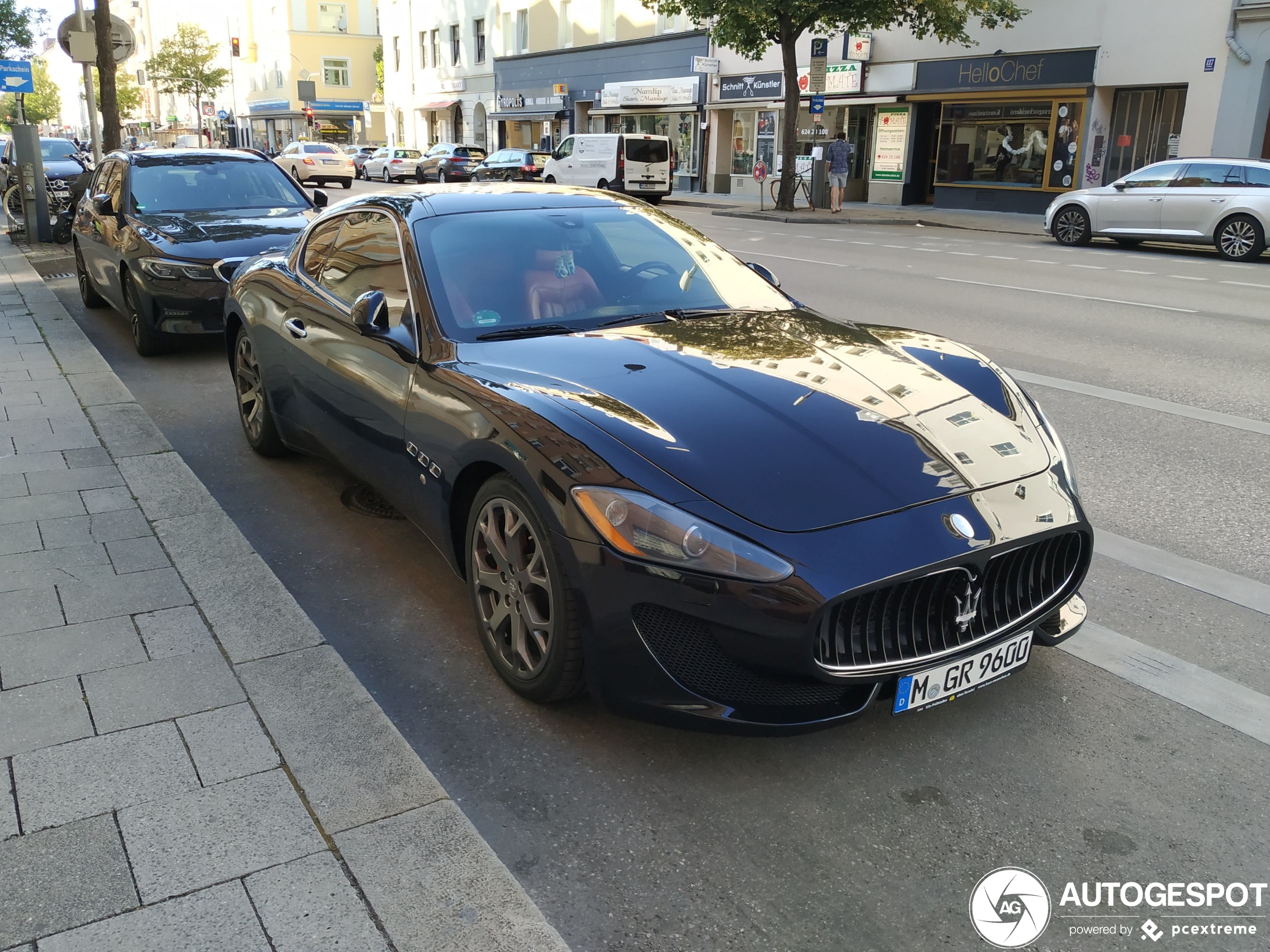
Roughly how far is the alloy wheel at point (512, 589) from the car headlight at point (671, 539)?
0.93 feet

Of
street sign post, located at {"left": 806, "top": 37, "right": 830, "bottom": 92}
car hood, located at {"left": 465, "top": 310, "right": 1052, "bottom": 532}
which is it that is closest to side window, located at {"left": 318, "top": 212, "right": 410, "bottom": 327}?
car hood, located at {"left": 465, "top": 310, "right": 1052, "bottom": 532}

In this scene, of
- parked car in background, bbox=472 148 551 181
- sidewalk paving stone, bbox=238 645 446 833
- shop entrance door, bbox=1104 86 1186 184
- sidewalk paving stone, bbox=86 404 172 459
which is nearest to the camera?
sidewalk paving stone, bbox=238 645 446 833

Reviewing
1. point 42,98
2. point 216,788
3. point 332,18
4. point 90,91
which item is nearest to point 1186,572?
point 216,788

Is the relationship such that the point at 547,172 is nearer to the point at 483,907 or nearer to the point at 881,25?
the point at 881,25

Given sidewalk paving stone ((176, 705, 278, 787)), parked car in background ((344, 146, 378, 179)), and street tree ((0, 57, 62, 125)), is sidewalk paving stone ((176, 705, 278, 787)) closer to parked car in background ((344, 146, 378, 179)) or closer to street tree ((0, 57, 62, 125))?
parked car in background ((344, 146, 378, 179))

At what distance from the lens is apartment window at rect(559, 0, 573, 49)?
147ft

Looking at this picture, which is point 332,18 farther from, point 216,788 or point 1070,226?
point 216,788

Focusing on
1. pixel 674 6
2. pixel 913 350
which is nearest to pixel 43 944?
pixel 913 350

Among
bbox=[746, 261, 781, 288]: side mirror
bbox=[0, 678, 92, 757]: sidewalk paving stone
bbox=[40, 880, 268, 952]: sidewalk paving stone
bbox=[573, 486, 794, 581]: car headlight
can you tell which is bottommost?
bbox=[0, 678, 92, 757]: sidewalk paving stone

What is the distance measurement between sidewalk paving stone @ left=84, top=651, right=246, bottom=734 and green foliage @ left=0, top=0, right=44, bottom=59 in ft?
159

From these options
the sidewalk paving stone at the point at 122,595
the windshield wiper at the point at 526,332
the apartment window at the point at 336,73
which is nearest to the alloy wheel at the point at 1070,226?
the windshield wiper at the point at 526,332

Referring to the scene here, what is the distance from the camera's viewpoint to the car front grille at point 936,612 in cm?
273

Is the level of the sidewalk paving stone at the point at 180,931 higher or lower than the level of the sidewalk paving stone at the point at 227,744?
lower

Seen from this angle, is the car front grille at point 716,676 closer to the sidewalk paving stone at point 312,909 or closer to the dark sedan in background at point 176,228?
the sidewalk paving stone at point 312,909
